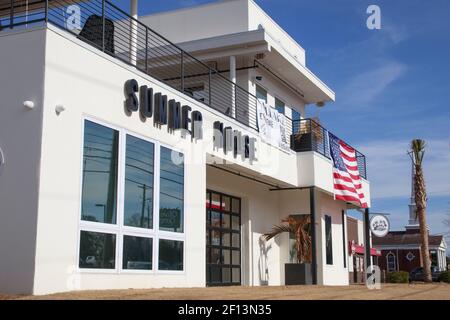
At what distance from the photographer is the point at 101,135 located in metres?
11.0

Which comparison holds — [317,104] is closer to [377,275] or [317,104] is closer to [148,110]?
[377,275]

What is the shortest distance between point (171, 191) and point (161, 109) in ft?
5.41

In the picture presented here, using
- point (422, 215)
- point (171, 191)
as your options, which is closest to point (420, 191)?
point (422, 215)

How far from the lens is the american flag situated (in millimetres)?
22319

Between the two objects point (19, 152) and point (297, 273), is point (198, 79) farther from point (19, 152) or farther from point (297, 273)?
point (19, 152)

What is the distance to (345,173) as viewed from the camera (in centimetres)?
2327

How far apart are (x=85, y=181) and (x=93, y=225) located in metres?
0.73

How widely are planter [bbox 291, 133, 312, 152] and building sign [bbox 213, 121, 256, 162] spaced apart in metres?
3.95

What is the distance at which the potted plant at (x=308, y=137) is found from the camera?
67.9ft

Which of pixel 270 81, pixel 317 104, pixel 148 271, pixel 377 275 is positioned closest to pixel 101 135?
pixel 148 271

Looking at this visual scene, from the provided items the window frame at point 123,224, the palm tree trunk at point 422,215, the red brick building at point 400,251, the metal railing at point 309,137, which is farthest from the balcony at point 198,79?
the red brick building at point 400,251

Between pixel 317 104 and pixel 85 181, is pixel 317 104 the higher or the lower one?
the higher one

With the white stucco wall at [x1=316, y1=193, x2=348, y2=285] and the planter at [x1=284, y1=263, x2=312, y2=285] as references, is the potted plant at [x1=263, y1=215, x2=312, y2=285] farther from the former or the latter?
the white stucco wall at [x1=316, y1=193, x2=348, y2=285]

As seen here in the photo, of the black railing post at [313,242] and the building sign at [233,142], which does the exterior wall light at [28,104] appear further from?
Result: the black railing post at [313,242]
